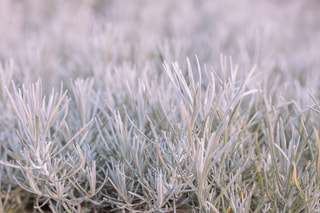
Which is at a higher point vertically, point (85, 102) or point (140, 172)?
point (85, 102)

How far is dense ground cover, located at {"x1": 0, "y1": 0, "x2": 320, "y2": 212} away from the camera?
0.72m

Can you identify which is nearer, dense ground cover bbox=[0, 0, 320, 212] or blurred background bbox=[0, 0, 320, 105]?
dense ground cover bbox=[0, 0, 320, 212]

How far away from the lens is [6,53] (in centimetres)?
184

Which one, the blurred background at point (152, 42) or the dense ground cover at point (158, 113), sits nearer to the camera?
the dense ground cover at point (158, 113)

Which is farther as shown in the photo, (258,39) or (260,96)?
(258,39)

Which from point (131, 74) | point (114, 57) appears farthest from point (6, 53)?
point (131, 74)

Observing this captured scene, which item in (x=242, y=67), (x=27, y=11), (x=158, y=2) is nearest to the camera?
(x=242, y=67)

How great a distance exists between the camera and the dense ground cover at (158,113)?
0.72 metres

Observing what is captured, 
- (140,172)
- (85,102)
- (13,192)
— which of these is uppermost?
(85,102)

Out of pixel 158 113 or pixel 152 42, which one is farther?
pixel 152 42

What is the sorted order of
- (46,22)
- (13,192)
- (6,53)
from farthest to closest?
1. (46,22)
2. (6,53)
3. (13,192)

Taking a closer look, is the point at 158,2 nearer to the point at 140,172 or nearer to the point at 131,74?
the point at 131,74

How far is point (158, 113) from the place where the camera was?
0.96 metres

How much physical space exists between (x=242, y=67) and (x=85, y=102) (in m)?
0.90
